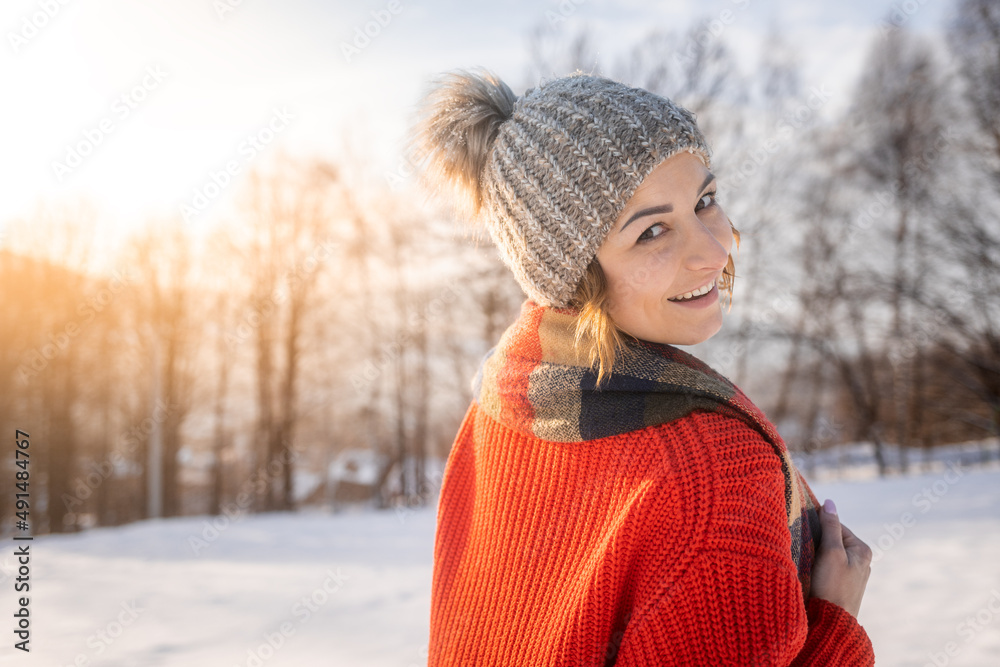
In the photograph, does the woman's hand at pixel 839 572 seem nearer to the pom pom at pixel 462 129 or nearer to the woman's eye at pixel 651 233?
the woman's eye at pixel 651 233

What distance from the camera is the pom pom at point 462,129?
130 cm

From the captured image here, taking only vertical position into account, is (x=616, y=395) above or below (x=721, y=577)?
above

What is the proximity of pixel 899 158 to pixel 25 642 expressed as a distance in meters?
13.5

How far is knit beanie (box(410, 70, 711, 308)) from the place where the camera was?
107 centimetres

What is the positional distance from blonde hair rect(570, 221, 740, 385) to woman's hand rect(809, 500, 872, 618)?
48 cm

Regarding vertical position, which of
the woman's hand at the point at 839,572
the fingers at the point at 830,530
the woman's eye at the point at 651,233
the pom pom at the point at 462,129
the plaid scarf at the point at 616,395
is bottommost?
the woman's hand at the point at 839,572

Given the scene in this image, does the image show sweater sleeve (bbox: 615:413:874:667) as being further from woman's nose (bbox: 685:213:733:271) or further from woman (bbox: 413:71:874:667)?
woman's nose (bbox: 685:213:733:271)

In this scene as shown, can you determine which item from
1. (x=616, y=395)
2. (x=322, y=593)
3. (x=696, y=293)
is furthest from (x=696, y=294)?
(x=322, y=593)

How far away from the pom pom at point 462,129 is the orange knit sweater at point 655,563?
0.62 m

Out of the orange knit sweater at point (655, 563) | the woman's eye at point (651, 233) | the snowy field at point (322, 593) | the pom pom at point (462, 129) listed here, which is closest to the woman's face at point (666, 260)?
the woman's eye at point (651, 233)

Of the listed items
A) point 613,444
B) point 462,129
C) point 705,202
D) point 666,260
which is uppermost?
point 462,129

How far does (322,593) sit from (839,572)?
3.63 m

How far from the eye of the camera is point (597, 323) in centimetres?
103

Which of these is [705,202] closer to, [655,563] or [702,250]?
[702,250]
